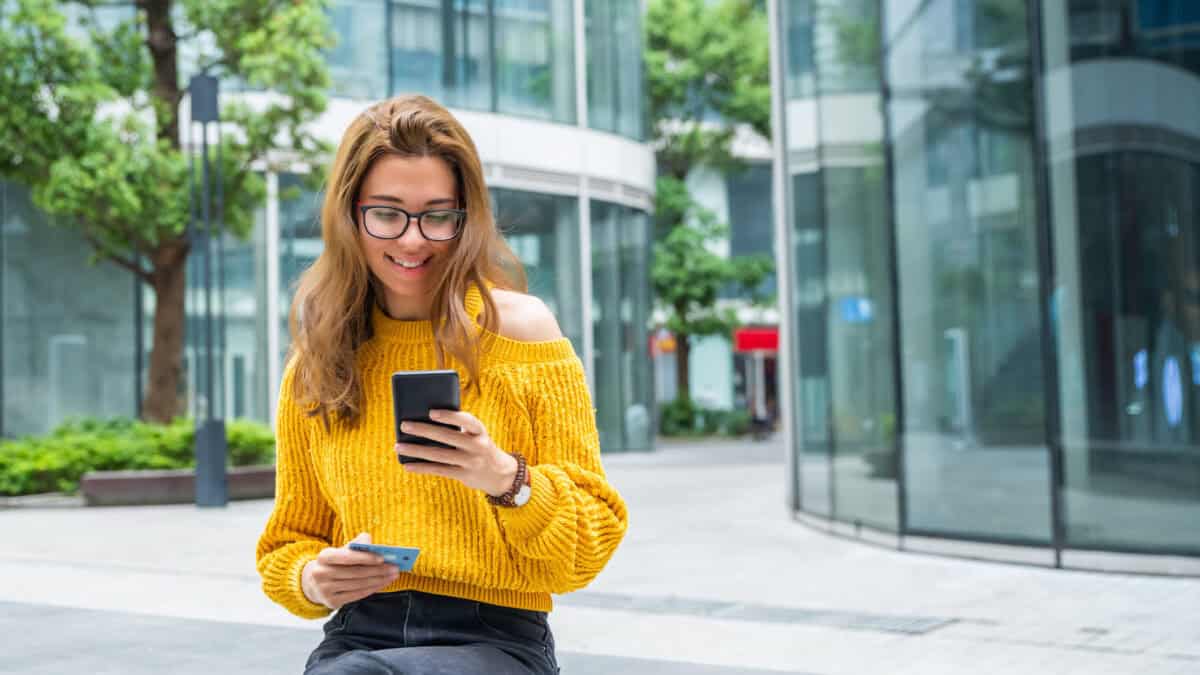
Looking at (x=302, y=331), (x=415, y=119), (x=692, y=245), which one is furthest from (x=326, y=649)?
(x=692, y=245)

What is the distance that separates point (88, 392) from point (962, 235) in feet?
57.0

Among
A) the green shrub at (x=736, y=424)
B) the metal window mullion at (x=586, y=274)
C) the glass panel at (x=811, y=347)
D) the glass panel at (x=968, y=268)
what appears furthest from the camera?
the green shrub at (x=736, y=424)

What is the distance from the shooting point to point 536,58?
27719mm

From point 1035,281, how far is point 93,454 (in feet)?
38.3

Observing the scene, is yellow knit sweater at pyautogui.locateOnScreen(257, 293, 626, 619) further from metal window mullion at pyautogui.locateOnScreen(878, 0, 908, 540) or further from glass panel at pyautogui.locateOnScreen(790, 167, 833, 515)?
glass panel at pyautogui.locateOnScreen(790, 167, 833, 515)

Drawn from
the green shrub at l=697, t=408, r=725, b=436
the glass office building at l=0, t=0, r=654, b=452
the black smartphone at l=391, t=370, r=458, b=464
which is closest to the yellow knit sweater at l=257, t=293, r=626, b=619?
the black smartphone at l=391, t=370, r=458, b=464

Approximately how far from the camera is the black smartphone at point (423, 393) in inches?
78.2

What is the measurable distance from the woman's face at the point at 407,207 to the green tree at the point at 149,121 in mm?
15802

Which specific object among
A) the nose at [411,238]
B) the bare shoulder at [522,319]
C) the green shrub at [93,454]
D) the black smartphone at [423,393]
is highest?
the nose at [411,238]

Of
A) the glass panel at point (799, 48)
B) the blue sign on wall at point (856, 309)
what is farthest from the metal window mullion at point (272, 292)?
the blue sign on wall at point (856, 309)

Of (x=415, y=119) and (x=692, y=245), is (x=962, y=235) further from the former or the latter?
(x=692, y=245)

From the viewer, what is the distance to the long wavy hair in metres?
2.30

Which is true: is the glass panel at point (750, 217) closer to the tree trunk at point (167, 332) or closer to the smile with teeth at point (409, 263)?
the tree trunk at point (167, 332)

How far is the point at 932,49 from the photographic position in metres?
11.2
